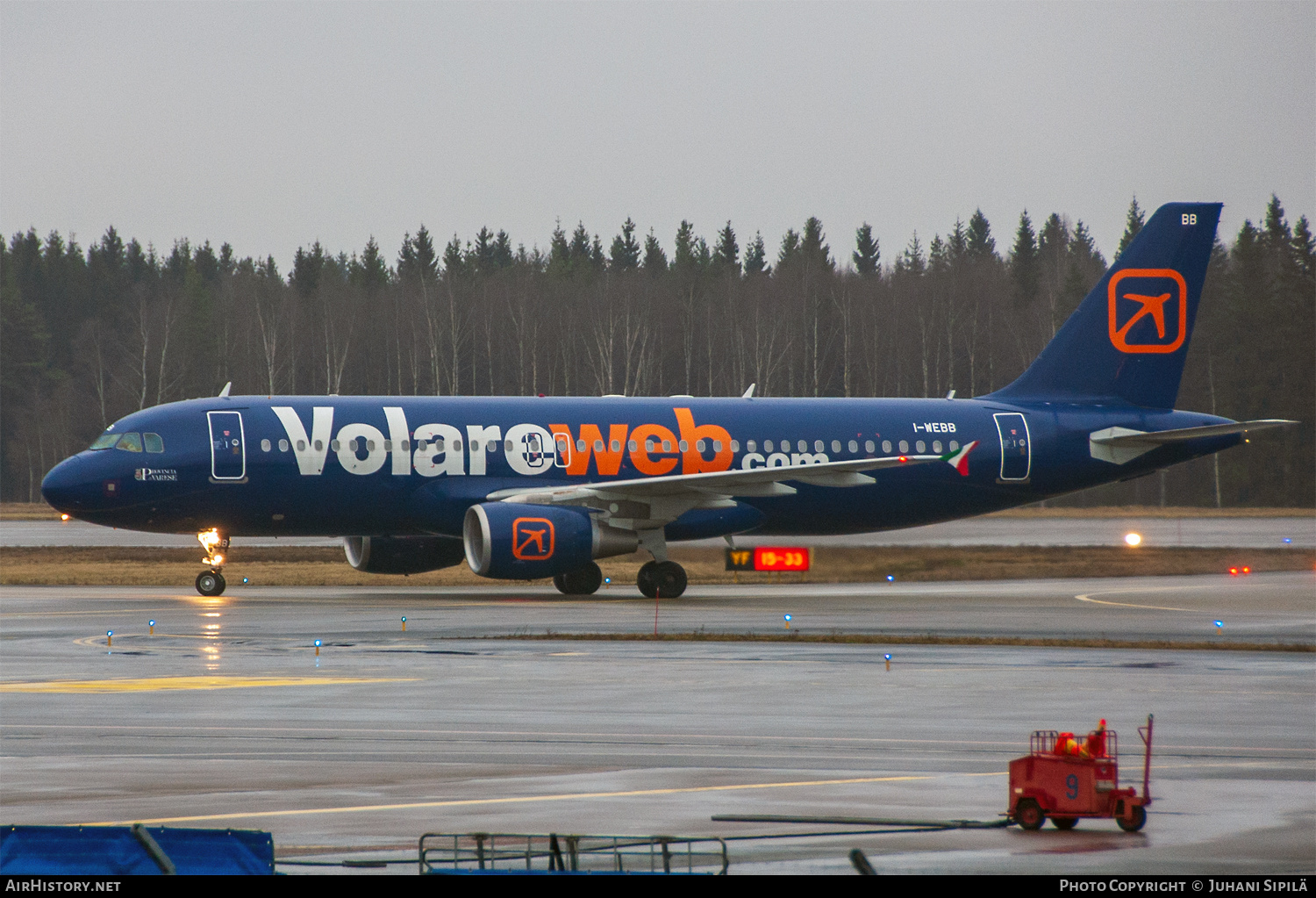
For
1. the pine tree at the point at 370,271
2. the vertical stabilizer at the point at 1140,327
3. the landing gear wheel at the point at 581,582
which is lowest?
→ the landing gear wheel at the point at 581,582

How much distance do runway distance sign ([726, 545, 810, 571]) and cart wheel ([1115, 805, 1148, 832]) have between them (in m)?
23.3

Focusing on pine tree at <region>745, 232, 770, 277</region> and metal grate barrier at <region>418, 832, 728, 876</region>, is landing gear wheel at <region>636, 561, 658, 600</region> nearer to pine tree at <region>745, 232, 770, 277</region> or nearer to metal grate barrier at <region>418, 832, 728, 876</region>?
metal grate barrier at <region>418, 832, 728, 876</region>

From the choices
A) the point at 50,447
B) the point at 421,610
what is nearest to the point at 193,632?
the point at 421,610

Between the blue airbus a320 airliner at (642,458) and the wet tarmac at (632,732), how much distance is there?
4.32m

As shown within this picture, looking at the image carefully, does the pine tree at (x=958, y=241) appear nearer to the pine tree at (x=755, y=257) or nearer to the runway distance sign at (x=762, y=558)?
the pine tree at (x=755, y=257)

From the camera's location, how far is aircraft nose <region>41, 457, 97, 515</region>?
3009cm

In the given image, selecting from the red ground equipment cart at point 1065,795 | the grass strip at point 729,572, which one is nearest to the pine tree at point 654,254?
the grass strip at point 729,572

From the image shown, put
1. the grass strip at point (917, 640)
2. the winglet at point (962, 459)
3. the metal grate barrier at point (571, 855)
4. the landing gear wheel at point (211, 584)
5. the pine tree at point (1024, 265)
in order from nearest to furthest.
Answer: the metal grate barrier at point (571, 855) → the grass strip at point (917, 640) → the landing gear wheel at point (211, 584) → the winglet at point (962, 459) → the pine tree at point (1024, 265)

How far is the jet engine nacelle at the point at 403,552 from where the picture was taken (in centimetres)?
3347

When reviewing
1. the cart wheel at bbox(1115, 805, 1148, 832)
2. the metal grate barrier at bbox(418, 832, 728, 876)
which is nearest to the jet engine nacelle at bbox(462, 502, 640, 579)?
the metal grate barrier at bbox(418, 832, 728, 876)

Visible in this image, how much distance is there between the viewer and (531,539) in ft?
97.2

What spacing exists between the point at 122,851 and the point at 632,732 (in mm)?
7784

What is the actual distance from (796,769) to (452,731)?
11.4 ft

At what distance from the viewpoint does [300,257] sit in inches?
5669
